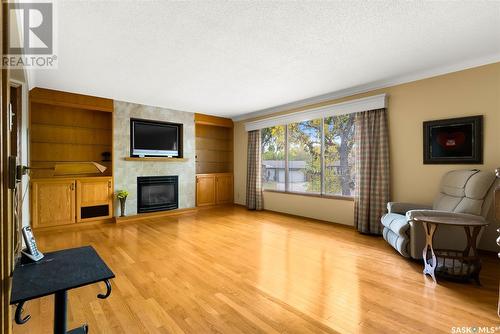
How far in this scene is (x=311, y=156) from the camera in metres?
5.27

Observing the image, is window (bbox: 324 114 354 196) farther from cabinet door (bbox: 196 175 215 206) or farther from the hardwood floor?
cabinet door (bbox: 196 175 215 206)

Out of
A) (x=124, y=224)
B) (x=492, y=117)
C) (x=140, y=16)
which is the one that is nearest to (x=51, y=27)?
(x=140, y=16)

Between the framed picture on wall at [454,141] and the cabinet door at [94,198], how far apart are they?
566cm

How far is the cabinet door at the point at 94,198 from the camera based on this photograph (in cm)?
470

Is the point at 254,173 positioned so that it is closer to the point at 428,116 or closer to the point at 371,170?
the point at 371,170

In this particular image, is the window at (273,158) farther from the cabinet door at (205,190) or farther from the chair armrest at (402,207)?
the chair armrest at (402,207)

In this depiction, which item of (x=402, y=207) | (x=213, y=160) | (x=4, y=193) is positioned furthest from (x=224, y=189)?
(x=4, y=193)

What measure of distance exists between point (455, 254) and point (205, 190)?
5205 mm

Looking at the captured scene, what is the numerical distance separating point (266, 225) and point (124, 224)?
2817mm

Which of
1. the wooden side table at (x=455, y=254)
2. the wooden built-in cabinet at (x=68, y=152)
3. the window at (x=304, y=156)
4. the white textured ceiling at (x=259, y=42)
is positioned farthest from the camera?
the window at (x=304, y=156)

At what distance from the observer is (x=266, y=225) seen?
15.8ft

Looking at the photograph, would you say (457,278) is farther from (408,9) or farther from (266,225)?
(266,225)

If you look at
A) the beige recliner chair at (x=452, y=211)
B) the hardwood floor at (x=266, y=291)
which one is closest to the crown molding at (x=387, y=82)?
the beige recliner chair at (x=452, y=211)

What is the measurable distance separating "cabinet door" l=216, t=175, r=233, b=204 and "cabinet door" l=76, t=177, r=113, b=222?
268 cm
